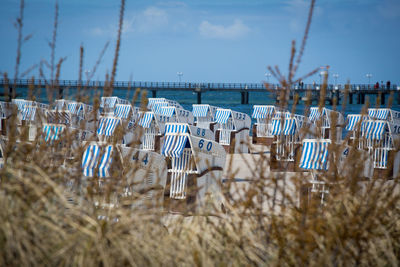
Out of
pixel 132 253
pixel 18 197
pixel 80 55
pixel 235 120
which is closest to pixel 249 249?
pixel 132 253

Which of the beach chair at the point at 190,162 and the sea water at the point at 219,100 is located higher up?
the sea water at the point at 219,100

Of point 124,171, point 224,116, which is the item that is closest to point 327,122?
point 224,116

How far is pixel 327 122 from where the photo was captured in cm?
1706

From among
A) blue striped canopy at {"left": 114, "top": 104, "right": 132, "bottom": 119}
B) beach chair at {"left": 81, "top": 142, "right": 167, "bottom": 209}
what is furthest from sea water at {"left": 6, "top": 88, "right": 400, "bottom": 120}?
blue striped canopy at {"left": 114, "top": 104, "right": 132, "bottom": 119}

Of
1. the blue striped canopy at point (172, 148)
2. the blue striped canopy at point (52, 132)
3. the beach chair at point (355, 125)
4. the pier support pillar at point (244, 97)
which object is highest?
the pier support pillar at point (244, 97)

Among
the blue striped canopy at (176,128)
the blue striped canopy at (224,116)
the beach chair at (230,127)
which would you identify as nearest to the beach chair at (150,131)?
the beach chair at (230,127)

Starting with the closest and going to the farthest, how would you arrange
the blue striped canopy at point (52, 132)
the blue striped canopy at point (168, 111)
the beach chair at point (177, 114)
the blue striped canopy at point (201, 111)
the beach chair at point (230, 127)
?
the blue striped canopy at point (52, 132), the beach chair at point (230, 127), the beach chair at point (177, 114), the blue striped canopy at point (168, 111), the blue striped canopy at point (201, 111)

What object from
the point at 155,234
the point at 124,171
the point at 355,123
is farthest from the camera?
the point at 355,123

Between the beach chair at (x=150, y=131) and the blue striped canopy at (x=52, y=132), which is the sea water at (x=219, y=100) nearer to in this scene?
the blue striped canopy at (x=52, y=132)

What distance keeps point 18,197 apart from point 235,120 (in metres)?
11.9

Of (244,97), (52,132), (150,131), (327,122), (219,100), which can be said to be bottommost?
(150,131)

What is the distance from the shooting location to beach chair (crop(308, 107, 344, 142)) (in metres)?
2.81

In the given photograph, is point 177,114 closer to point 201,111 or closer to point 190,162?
point 201,111

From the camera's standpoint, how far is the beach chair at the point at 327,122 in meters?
2.81
